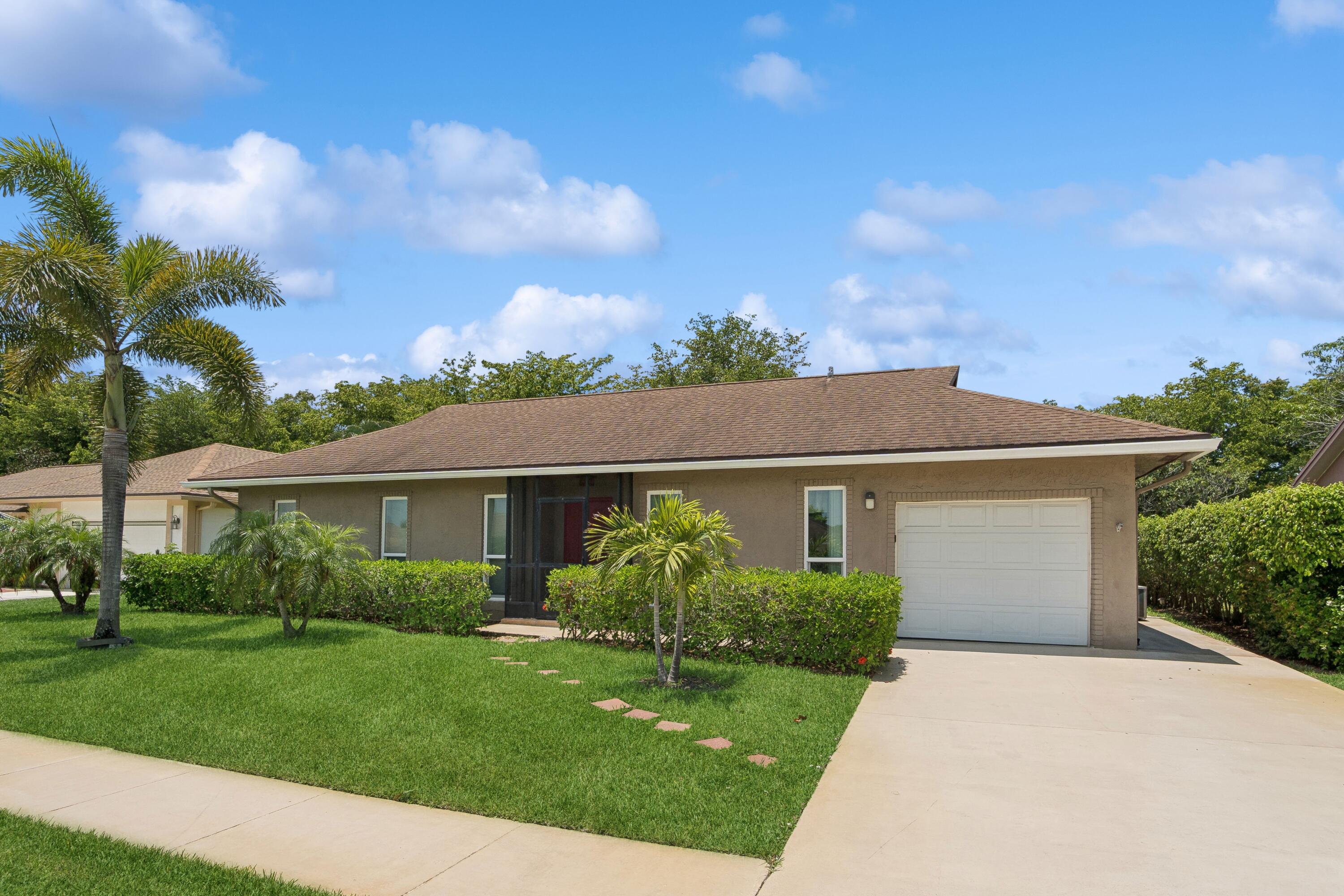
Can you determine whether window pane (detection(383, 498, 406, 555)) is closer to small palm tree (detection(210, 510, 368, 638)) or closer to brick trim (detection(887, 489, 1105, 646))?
small palm tree (detection(210, 510, 368, 638))

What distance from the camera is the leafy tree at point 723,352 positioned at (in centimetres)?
4084

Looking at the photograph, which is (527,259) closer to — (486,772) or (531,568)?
(531,568)

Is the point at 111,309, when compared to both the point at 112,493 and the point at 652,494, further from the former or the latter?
the point at 652,494

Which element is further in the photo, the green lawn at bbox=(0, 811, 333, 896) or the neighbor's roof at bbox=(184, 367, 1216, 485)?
the neighbor's roof at bbox=(184, 367, 1216, 485)

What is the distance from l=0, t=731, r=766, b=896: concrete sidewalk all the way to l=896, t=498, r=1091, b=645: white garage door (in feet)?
27.9

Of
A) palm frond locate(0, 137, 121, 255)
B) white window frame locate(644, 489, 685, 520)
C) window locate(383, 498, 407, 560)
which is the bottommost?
window locate(383, 498, 407, 560)

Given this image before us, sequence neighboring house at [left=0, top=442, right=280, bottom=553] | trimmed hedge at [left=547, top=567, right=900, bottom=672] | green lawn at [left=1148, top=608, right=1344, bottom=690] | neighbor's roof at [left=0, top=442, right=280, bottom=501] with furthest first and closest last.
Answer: neighbor's roof at [left=0, top=442, right=280, bottom=501], neighboring house at [left=0, top=442, right=280, bottom=553], green lawn at [left=1148, top=608, right=1344, bottom=690], trimmed hedge at [left=547, top=567, right=900, bottom=672]

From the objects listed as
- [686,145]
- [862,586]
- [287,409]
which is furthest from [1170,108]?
[287,409]

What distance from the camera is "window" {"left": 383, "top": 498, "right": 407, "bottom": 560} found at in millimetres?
16188

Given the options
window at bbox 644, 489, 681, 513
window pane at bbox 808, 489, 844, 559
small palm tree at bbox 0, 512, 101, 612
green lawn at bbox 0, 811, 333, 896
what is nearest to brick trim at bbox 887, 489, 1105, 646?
window pane at bbox 808, 489, 844, 559

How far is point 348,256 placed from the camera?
15734mm

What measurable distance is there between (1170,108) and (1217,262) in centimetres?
1344

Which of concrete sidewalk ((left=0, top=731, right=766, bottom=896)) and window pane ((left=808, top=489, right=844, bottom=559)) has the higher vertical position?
window pane ((left=808, top=489, right=844, bottom=559))

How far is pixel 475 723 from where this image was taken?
6.82 m
